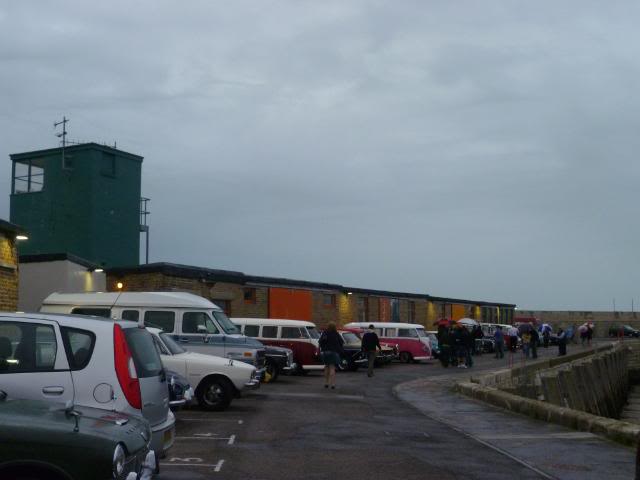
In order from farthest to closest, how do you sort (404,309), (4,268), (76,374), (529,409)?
(404,309) → (4,268) → (529,409) → (76,374)

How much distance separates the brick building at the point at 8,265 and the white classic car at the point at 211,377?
246 inches

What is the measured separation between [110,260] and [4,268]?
2067cm

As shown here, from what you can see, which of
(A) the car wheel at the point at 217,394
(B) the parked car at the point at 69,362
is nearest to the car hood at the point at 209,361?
(A) the car wheel at the point at 217,394

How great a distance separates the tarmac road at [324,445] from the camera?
Result: 10.2 m

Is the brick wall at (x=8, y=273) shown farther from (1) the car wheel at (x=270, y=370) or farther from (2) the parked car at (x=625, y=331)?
(2) the parked car at (x=625, y=331)

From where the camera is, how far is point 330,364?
22.6 metres

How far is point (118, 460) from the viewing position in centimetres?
636

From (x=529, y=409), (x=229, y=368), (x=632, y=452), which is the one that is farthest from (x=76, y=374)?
(x=529, y=409)

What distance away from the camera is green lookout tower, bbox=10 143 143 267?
4109 cm

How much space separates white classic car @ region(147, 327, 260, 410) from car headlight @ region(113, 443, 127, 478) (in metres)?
10.4

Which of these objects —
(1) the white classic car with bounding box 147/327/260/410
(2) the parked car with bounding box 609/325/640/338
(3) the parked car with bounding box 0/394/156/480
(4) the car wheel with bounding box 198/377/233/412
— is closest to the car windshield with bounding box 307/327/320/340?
(1) the white classic car with bounding box 147/327/260/410

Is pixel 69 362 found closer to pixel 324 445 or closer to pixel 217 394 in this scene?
pixel 324 445

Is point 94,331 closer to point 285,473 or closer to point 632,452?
point 285,473

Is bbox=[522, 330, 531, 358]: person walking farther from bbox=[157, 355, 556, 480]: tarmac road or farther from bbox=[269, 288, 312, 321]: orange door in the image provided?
bbox=[157, 355, 556, 480]: tarmac road
